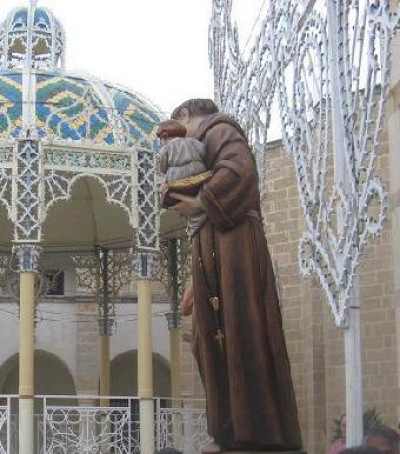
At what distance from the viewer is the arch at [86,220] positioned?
14641 millimetres

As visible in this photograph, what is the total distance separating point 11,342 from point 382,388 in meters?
8.86

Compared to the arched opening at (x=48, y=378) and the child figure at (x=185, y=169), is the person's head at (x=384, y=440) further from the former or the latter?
the arched opening at (x=48, y=378)

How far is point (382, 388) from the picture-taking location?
13.9 m

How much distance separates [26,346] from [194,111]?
6715 millimetres

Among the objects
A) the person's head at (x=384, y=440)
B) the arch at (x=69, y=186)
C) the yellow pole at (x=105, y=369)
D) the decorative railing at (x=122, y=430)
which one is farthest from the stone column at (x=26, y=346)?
the person's head at (x=384, y=440)

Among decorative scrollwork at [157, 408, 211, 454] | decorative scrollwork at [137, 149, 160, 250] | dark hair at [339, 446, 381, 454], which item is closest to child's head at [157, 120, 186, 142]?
dark hair at [339, 446, 381, 454]

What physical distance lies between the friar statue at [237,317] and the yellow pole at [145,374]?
702cm

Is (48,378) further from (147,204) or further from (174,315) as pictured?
(147,204)

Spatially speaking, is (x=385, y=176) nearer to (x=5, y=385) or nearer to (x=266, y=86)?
(x=266, y=86)

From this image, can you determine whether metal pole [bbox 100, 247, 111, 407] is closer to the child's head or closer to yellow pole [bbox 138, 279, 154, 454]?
yellow pole [bbox 138, 279, 154, 454]

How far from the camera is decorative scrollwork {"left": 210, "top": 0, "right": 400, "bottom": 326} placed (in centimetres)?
670

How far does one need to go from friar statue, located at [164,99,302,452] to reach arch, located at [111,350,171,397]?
53.5 feet

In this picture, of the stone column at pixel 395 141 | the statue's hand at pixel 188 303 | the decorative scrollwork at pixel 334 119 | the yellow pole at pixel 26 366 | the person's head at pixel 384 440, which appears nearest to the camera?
the person's head at pixel 384 440

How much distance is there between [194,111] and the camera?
17.2ft
